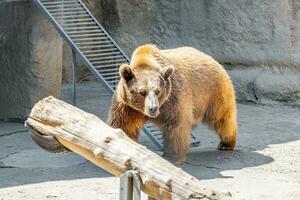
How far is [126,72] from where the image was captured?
7.08m

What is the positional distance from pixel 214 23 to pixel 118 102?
14.0ft

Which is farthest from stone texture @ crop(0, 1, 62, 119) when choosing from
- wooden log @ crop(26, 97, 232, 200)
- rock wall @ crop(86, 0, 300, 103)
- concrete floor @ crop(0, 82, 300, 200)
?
wooden log @ crop(26, 97, 232, 200)

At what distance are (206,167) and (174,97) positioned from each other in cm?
74

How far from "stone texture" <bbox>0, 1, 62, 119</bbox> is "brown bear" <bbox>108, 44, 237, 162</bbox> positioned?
Result: 91.8 inches

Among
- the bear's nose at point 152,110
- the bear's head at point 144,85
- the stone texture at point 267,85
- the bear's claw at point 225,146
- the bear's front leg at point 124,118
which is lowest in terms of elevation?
the stone texture at point 267,85

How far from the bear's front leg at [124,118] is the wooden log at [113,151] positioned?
200cm

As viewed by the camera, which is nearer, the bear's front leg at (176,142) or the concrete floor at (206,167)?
the concrete floor at (206,167)

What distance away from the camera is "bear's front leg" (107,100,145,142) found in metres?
7.34

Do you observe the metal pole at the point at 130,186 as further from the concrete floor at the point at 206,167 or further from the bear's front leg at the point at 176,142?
the bear's front leg at the point at 176,142

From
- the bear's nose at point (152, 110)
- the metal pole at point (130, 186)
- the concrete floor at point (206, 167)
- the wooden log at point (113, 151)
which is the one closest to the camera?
the wooden log at point (113, 151)

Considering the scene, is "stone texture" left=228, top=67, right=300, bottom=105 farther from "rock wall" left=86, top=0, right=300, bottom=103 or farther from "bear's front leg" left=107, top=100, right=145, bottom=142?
"bear's front leg" left=107, top=100, right=145, bottom=142

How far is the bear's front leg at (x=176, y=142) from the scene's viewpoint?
737cm

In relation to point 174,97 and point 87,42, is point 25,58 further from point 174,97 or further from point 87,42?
point 174,97

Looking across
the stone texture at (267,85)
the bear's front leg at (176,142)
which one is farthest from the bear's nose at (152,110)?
the stone texture at (267,85)
